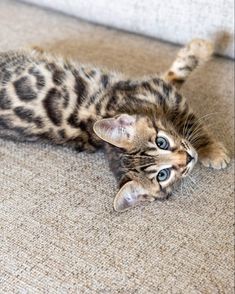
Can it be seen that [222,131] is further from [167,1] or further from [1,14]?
[1,14]

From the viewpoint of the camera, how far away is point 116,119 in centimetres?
142

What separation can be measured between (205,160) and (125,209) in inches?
12.5

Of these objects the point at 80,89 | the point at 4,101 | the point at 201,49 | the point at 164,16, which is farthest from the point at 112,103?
the point at 164,16

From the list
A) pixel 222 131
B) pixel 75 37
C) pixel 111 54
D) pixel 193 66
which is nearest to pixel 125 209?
pixel 222 131

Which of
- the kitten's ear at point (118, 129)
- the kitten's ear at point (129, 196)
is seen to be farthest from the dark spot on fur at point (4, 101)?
the kitten's ear at point (129, 196)

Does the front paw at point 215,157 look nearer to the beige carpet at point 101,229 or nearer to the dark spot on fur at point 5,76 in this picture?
the beige carpet at point 101,229

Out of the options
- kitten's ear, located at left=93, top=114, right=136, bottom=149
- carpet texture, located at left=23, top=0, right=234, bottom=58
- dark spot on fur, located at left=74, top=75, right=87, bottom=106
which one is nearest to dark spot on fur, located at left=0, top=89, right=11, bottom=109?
dark spot on fur, located at left=74, top=75, right=87, bottom=106

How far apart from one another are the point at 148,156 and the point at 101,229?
0.82 feet

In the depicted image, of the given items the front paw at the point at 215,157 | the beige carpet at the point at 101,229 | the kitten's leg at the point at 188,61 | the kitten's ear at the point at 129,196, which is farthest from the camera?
the kitten's leg at the point at 188,61

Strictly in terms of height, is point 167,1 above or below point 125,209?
above

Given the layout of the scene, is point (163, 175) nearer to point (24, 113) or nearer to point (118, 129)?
point (118, 129)

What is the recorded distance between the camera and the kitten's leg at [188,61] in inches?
69.7

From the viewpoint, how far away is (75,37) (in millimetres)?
2129

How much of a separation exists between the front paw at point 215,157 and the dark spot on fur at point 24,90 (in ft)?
1.85
